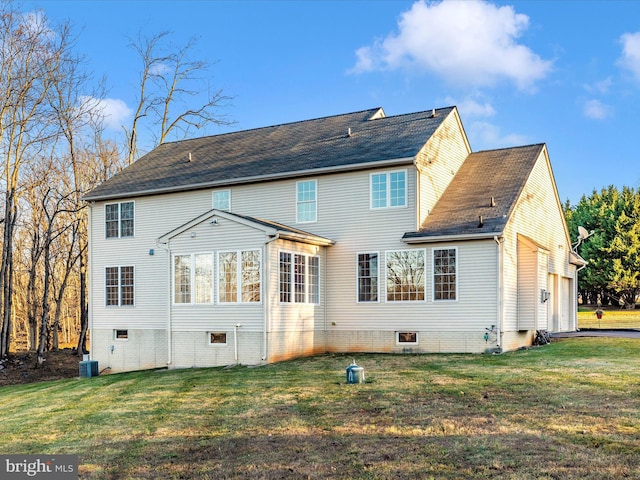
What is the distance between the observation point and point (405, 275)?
1798cm

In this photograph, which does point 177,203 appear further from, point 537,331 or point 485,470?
point 485,470

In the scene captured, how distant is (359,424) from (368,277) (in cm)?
1026

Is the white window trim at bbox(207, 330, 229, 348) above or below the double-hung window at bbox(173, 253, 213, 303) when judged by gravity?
below

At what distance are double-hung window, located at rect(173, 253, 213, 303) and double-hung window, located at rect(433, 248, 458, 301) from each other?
20.7 ft

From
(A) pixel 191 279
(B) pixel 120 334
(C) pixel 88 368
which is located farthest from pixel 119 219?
(A) pixel 191 279

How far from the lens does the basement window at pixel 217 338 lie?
686 inches

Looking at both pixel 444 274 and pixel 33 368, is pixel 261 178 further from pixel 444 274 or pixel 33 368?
pixel 33 368

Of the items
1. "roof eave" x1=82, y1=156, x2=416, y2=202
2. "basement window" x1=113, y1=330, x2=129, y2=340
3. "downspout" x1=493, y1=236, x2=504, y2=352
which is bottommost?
"basement window" x1=113, y1=330, x2=129, y2=340

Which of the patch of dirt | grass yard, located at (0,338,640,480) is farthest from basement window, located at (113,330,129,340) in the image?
grass yard, located at (0,338,640,480)

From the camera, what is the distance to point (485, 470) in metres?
6.29

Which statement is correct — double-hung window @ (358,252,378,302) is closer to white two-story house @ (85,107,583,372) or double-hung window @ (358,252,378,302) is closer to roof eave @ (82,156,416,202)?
white two-story house @ (85,107,583,372)

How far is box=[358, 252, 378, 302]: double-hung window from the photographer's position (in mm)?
18391

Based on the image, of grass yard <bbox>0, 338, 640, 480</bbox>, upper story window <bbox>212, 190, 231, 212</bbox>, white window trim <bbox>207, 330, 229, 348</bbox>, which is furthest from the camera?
upper story window <bbox>212, 190, 231, 212</bbox>

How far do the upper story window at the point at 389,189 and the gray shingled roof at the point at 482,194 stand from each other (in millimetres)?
1038
